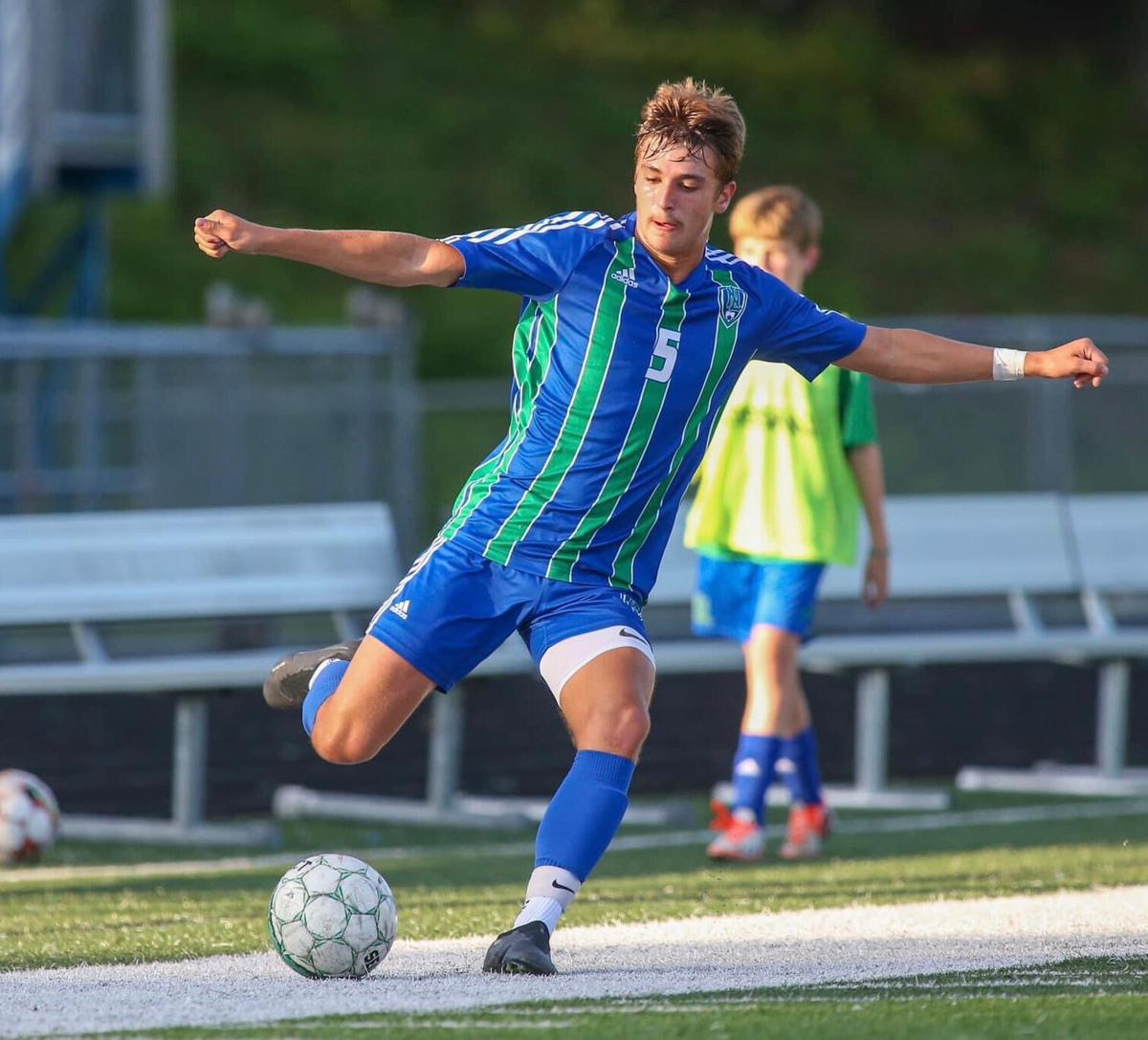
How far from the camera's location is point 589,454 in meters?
5.18

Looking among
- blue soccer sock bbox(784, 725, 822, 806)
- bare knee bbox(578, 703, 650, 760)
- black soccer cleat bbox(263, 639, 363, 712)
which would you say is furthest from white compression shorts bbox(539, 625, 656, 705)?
blue soccer sock bbox(784, 725, 822, 806)

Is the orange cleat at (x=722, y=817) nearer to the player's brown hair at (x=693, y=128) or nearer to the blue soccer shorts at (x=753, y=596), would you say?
the blue soccer shorts at (x=753, y=596)

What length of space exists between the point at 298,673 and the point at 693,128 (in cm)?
176

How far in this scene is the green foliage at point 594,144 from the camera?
91.8 feet

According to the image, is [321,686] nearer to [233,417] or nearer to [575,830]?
[575,830]

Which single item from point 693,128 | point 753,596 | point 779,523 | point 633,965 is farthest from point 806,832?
point 693,128

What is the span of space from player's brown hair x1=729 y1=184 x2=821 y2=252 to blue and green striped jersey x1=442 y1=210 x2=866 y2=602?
2.18m

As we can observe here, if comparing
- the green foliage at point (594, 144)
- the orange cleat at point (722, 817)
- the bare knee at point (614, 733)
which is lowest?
the orange cleat at point (722, 817)

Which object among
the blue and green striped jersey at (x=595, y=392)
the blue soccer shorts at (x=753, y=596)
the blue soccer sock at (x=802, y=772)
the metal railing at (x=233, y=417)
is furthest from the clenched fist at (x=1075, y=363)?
the metal railing at (x=233, y=417)

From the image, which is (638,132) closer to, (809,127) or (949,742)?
(949,742)

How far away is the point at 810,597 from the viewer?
7.75m

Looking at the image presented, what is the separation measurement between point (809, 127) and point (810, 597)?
94.3 ft

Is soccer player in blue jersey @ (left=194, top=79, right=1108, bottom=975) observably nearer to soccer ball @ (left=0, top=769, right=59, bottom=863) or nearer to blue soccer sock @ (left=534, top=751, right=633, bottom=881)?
blue soccer sock @ (left=534, top=751, right=633, bottom=881)

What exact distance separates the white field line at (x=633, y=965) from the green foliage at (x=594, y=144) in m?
19.6
